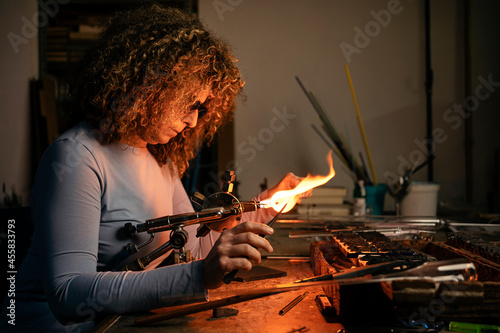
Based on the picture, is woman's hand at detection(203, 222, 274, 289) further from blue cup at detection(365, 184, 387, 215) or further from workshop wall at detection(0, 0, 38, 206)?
workshop wall at detection(0, 0, 38, 206)

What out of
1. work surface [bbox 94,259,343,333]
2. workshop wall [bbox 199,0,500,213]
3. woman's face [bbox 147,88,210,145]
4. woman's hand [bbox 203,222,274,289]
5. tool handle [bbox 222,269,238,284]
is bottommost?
work surface [bbox 94,259,343,333]

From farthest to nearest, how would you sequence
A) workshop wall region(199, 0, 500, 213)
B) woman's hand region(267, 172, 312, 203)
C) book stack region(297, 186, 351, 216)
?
workshop wall region(199, 0, 500, 213) < book stack region(297, 186, 351, 216) < woman's hand region(267, 172, 312, 203)

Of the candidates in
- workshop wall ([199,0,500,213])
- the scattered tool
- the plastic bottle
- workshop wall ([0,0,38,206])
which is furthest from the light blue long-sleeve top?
workshop wall ([199,0,500,213])

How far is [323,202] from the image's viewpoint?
2.89 metres

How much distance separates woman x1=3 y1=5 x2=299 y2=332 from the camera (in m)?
1.12

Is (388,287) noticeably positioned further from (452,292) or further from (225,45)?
(225,45)

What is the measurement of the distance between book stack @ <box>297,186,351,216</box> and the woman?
1.08 m

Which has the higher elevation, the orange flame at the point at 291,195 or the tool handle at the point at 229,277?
the orange flame at the point at 291,195

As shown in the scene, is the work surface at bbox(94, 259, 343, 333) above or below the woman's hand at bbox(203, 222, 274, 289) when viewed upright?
below

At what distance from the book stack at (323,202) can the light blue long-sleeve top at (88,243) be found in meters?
1.42

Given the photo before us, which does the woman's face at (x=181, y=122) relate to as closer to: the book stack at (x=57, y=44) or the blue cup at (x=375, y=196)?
the blue cup at (x=375, y=196)

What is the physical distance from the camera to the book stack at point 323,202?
282cm

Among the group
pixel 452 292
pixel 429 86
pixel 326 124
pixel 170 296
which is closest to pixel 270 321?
pixel 170 296

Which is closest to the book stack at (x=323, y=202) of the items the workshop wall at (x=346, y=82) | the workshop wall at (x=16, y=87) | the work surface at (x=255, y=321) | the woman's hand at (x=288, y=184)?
the workshop wall at (x=346, y=82)
